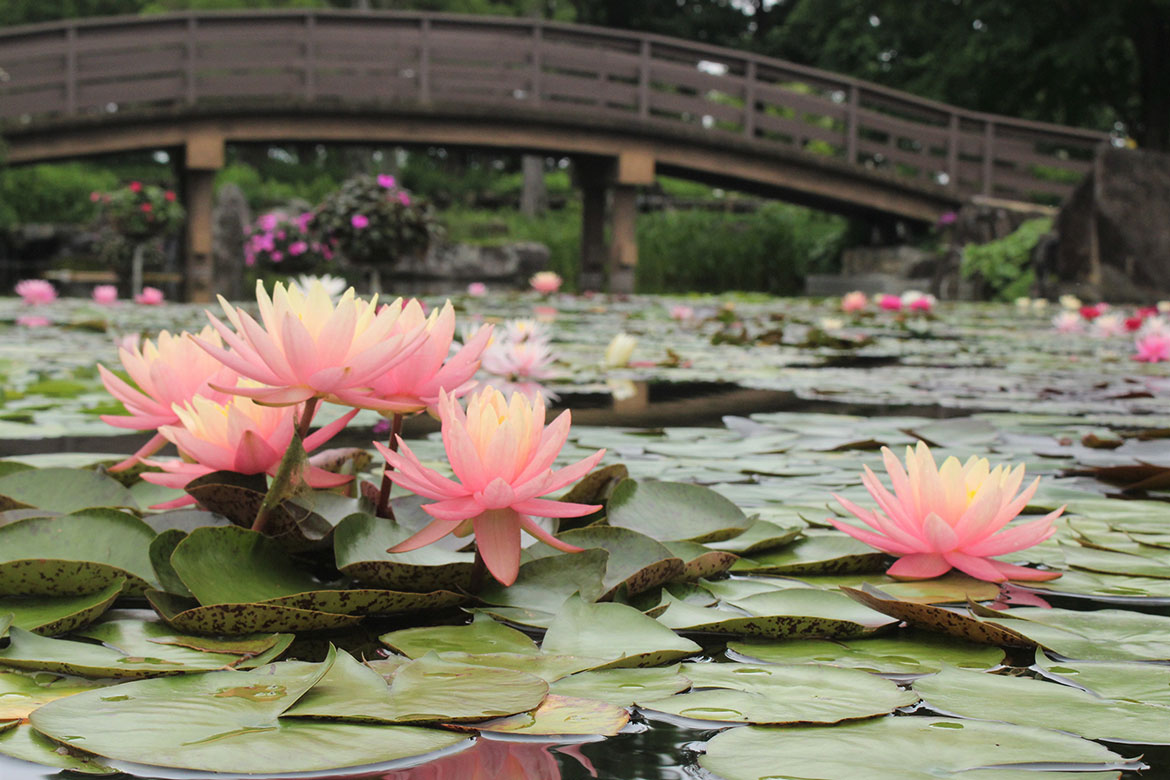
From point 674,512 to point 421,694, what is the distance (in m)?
0.44

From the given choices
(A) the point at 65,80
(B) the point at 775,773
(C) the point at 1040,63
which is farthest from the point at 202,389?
(C) the point at 1040,63

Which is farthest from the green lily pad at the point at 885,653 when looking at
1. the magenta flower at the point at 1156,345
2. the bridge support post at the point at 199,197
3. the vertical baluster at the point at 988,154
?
the vertical baluster at the point at 988,154

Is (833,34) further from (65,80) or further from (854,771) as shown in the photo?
(854,771)

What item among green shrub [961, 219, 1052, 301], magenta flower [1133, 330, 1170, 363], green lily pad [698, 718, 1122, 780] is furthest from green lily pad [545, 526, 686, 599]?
green shrub [961, 219, 1052, 301]

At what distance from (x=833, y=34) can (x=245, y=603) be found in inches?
655

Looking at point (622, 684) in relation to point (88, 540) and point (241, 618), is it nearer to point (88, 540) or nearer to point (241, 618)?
point (241, 618)

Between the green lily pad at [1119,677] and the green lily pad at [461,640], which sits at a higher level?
the green lily pad at [461,640]

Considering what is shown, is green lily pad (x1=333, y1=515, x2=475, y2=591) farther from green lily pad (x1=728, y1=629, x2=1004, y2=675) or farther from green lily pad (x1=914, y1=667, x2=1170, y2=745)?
green lily pad (x1=914, y1=667, x2=1170, y2=745)

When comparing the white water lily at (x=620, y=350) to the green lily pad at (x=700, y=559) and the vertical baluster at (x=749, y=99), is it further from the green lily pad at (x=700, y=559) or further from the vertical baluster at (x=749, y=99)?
the vertical baluster at (x=749, y=99)

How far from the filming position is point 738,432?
5.33 ft

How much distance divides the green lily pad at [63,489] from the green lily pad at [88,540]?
0.37 ft

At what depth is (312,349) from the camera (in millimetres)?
649

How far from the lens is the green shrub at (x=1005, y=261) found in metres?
8.89

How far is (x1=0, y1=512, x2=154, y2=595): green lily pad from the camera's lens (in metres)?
0.74
